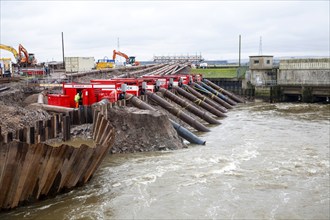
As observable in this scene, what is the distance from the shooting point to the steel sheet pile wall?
31.0 ft

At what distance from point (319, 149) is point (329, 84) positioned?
23.6m

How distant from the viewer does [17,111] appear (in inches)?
793

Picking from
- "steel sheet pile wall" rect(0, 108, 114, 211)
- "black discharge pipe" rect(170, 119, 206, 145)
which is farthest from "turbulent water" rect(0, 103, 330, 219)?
"black discharge pipe" rect(170, 119, 206, 145)

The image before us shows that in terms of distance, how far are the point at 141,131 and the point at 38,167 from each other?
855cm

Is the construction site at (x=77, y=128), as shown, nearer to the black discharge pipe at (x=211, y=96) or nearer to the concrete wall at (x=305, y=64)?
the black discharge pipe at (x=211, y=96)

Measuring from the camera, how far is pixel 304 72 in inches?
1638

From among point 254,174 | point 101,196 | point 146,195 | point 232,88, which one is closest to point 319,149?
point 254,174

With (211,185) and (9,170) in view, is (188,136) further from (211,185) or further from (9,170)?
(9,170)

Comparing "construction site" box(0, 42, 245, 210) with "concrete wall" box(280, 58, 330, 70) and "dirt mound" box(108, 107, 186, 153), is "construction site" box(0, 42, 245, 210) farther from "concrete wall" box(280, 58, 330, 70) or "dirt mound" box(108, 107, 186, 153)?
"concrete wall" box(280, 58, 330, 70)

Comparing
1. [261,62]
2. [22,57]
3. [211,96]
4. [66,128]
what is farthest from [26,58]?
[66,128]

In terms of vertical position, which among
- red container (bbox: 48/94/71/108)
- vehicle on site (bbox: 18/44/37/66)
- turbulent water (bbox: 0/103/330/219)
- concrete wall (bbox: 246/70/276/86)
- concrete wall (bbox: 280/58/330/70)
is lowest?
turbulent water (bbox: 0/103/330/219)

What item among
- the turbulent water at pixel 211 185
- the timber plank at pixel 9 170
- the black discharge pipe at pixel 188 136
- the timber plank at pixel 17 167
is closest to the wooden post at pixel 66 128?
the turbulent water at pixel 211 185

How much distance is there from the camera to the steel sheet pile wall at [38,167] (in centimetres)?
945

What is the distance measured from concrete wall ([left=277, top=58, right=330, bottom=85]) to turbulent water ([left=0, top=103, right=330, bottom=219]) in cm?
2092
